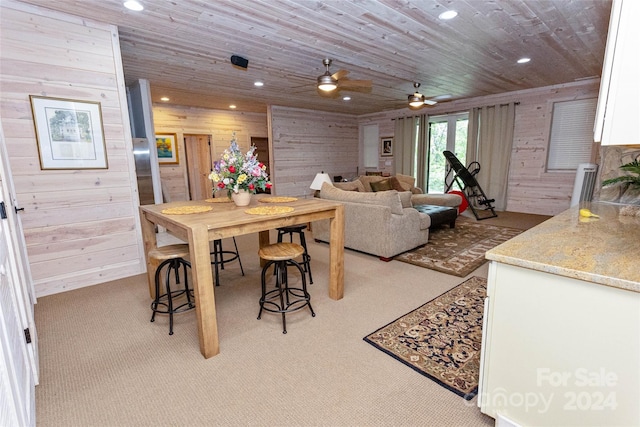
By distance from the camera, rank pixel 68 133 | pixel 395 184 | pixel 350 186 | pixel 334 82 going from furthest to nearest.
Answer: pixel 395 184 < pixel 350 186 < pixel 334 82 < pixel 68 133

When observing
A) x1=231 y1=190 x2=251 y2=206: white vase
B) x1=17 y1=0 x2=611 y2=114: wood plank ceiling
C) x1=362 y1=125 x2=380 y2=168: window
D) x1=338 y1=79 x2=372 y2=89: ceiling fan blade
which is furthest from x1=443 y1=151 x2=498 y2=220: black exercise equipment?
x1=231 y1=190 x2=251 y2=206: white vase

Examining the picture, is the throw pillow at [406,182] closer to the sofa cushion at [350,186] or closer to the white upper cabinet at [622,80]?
the sofa cushion at [350,186]

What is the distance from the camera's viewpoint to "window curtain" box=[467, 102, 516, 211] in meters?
6.48

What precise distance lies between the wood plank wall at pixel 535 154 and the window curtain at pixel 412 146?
1.38 m

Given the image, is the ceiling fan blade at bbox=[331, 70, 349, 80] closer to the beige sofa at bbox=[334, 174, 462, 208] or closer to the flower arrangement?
the flower arrangement

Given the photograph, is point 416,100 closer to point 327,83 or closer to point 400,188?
point 400,188

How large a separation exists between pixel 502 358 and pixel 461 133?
7057 mm

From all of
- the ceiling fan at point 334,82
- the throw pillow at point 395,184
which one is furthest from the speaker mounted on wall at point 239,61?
the throw pillow at point 395,184

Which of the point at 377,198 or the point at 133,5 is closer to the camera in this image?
the point at 133,5

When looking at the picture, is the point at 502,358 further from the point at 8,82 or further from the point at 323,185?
the point at 8,82

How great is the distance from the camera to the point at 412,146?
26.5 feet

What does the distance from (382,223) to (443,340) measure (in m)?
1.75

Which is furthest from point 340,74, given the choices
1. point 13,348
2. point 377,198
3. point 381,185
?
point 13,348

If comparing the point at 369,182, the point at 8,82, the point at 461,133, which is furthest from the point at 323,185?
the point at 461,133
